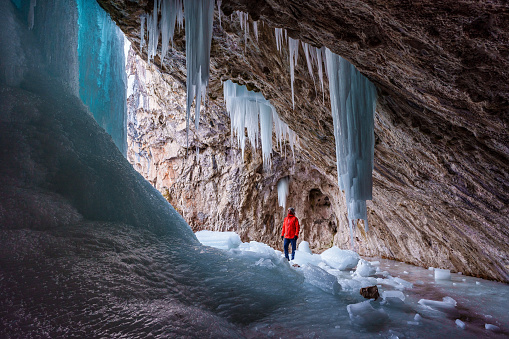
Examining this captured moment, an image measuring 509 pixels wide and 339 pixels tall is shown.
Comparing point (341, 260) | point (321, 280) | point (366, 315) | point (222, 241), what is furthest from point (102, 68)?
point (341, 260)

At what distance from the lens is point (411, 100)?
3.18m

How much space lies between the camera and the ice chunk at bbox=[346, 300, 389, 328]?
9.45ft

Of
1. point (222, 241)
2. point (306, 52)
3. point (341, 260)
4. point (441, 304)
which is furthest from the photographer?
point (341, 260)

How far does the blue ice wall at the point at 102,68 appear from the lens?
463cm

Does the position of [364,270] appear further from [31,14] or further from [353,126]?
[31,14]

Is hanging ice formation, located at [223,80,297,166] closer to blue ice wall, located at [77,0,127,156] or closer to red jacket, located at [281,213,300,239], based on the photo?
red jacket, located at [281,213,300,239]

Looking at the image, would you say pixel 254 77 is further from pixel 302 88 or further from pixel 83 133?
pixel 83 133

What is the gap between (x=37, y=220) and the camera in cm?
260

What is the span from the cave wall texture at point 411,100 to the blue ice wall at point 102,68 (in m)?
0.31

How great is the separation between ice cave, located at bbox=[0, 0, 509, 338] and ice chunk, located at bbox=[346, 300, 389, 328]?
2 cm

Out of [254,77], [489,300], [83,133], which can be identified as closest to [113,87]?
[83,133]

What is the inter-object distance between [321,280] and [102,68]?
517 centimetres

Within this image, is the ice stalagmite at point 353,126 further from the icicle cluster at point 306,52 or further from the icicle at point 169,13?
the icicle at point 169,13

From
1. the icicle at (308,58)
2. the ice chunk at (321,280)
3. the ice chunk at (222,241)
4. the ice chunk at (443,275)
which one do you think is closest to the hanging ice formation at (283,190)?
the ice chunk at (222,241)
